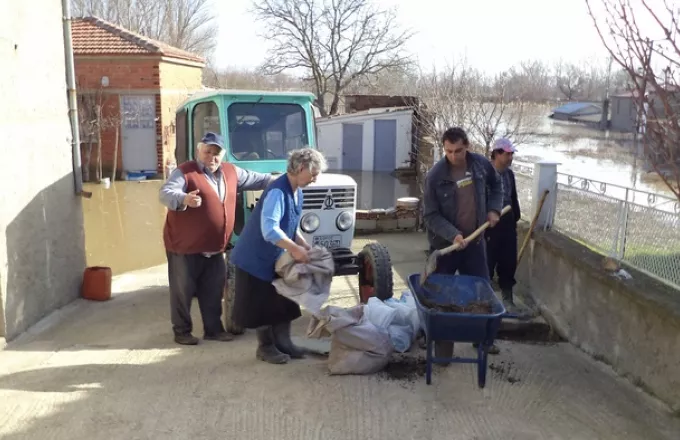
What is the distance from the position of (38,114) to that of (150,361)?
9.77 feet

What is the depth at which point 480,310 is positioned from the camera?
4363 mm

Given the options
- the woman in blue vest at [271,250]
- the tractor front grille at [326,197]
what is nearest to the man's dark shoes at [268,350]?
the woman in blue vest at [271,250]

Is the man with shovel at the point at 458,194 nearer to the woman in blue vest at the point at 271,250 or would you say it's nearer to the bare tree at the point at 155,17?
the woman in blue vest at the point at 271,250

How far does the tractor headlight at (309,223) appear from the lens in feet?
20.4

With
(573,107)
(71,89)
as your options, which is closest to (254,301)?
(71,89)

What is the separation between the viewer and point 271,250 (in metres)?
4.37

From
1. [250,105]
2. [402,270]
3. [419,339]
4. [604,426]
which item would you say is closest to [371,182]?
[402,270]

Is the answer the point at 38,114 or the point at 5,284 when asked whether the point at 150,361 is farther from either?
the point at 38,114

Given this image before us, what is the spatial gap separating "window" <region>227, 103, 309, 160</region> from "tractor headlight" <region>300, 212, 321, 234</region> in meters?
0.87

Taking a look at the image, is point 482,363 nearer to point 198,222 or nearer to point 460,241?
point 460,241

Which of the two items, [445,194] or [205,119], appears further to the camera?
[205,119]

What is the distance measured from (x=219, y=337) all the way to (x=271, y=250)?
58.2 inches

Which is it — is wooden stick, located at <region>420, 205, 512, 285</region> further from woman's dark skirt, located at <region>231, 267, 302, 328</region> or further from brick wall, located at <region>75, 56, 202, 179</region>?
brick wall, located at <region>75, 56, 202, 179</region>

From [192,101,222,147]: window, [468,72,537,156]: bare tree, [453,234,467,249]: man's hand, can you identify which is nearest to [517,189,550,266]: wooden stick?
[453,234,467,249]: man's hand
